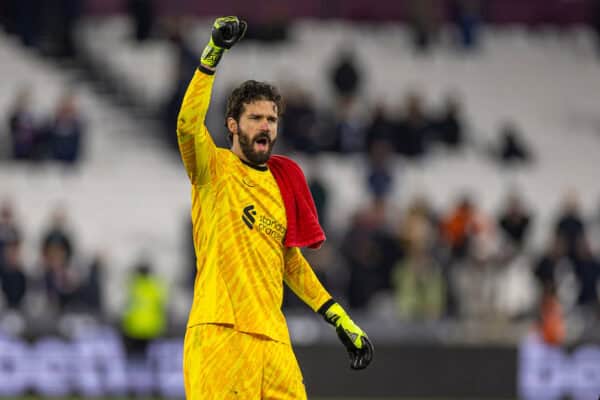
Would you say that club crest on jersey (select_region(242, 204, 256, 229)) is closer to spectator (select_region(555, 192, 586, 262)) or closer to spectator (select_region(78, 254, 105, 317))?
spectator (select_region(78, 254, 105, 317))

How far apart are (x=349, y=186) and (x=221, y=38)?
14933 millimetres

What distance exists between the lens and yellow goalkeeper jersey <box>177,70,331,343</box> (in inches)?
255

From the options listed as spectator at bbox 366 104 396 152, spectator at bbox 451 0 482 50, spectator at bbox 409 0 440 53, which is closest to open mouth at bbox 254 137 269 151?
spectator at bbox 366 104 396 152

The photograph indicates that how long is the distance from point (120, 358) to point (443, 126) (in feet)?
24.4

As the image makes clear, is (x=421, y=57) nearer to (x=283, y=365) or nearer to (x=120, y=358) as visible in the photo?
(x=120, y=358)

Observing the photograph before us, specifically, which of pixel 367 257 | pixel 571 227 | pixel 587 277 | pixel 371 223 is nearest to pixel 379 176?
pixel 371 223

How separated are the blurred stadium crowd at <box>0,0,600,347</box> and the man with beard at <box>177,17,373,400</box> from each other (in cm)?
1014

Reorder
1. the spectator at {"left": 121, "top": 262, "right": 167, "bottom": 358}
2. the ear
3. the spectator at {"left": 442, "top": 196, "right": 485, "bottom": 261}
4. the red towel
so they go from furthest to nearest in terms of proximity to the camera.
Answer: the spectator at {"left": 442, "top": 196, "right": 485, "bottom": 261}, the spectator at {"left": 121, "top": 262, "right": 167, "bottom": 358}, the red towel, the ear

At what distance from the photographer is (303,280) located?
22.8 feet

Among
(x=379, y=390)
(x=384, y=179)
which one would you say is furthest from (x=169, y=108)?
(x=379, y=390)

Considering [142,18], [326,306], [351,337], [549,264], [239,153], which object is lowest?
[549,264]

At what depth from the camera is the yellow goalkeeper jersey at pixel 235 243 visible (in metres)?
6.48

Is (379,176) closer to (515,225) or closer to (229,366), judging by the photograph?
(515,225)

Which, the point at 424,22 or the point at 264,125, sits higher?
the point at 424,22
